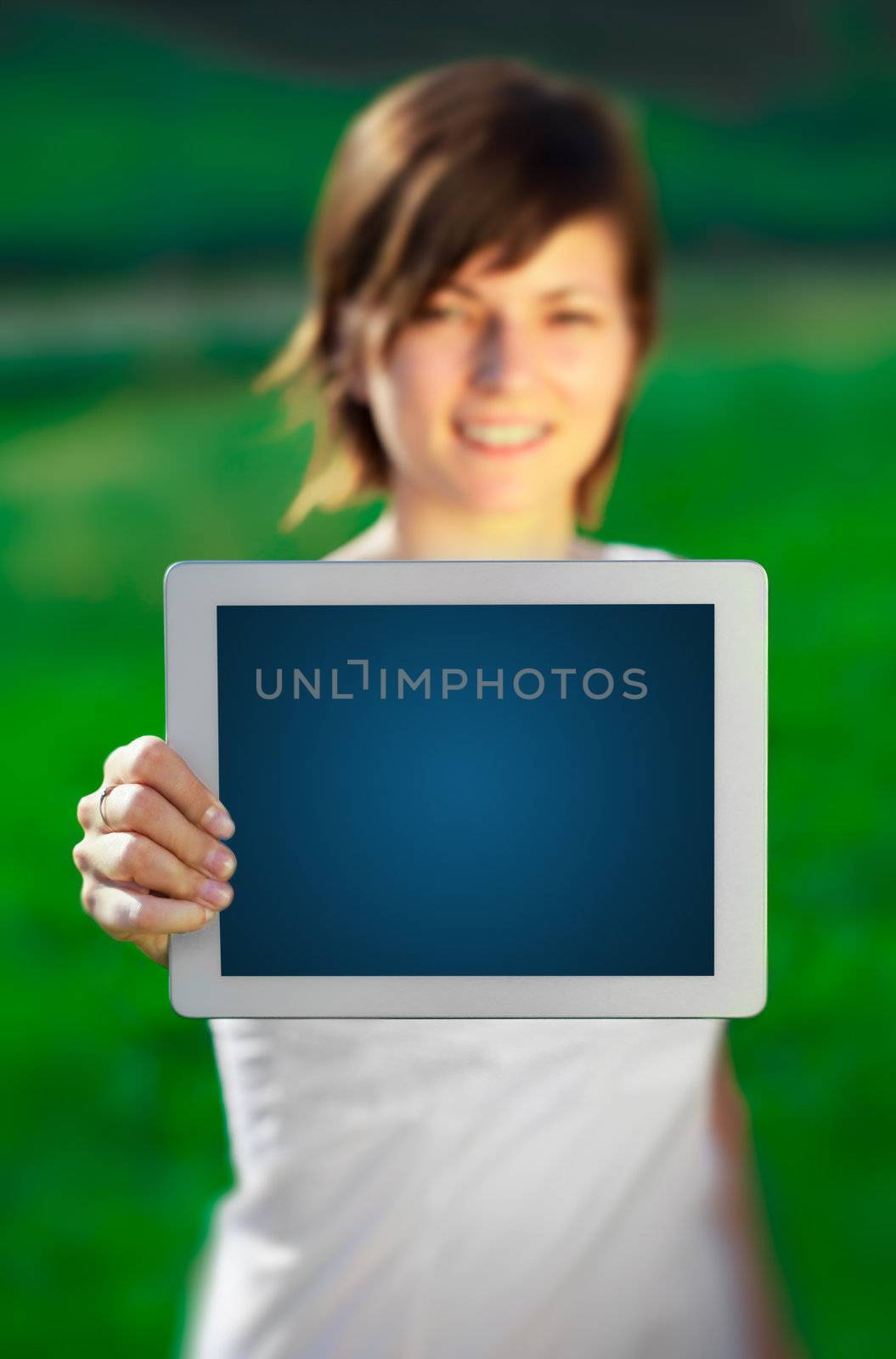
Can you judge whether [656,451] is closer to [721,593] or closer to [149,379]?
[149,379]

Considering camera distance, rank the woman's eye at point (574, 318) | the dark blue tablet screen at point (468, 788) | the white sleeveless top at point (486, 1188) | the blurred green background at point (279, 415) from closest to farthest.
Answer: the dark blue tablet screen at point (468, 788) < the white sleeveless top at point (486, 1188) < the woman's eye at point (574, 318) < the blurred green background at point (279, 415)

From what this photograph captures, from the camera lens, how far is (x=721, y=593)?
74 cm

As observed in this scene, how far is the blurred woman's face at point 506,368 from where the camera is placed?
4.46ft

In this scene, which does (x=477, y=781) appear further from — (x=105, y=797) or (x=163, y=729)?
(x=163, y=729)

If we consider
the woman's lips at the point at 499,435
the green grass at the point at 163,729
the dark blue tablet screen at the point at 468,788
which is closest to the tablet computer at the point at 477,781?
the dark blue tablet screen at the point at 468,788

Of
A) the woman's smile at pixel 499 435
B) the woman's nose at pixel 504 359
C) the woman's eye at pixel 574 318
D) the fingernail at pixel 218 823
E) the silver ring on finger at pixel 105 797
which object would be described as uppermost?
the woman's eye at pixel 574 318

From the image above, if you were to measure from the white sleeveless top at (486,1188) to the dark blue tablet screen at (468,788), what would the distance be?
0.55m

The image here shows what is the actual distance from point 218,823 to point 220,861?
0.06ft

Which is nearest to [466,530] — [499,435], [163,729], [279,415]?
[499,435]

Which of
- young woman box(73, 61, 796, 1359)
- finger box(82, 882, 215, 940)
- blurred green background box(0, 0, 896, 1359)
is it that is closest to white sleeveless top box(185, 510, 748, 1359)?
young woman box(73, 61, 796, 1359)

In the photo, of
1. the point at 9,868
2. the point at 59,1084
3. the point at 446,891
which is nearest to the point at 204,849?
the point at 446,891

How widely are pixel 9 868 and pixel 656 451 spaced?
1712 millimetres

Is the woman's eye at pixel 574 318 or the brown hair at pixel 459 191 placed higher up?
the brown hair at pixel 459 191

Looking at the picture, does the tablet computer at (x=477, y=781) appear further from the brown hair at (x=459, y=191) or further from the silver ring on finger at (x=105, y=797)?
the brown hair at (x=459, y=191)
